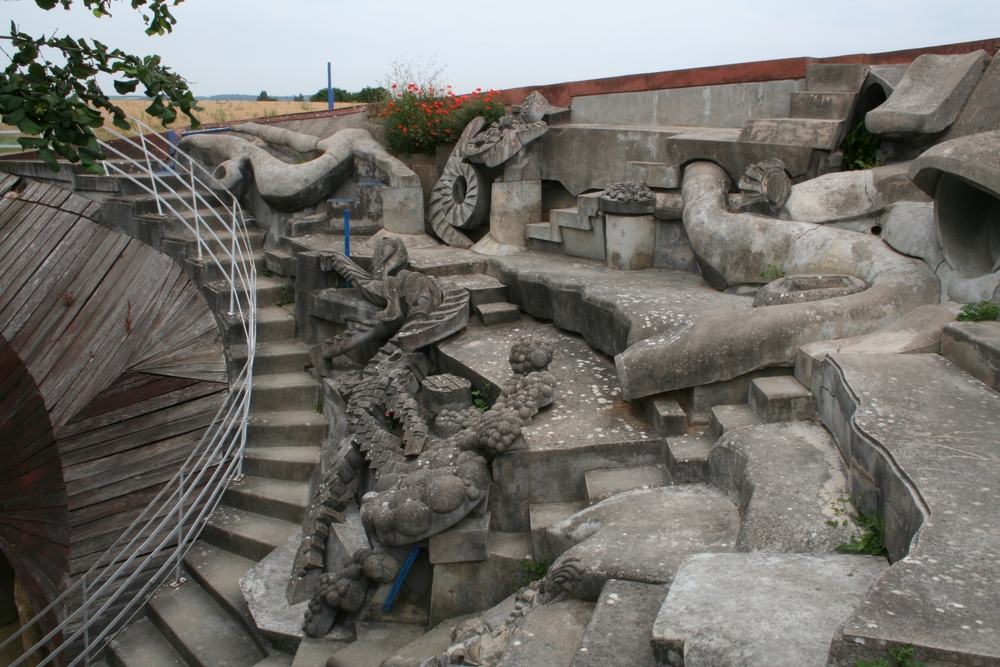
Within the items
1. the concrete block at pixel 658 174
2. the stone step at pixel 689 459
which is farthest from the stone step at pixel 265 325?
the stone step at pixel 689 459

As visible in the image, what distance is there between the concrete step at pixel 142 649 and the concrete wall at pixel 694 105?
655 centimetres

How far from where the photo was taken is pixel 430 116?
9688 mm

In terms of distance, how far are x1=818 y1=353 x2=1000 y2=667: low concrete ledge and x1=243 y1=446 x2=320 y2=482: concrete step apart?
14.3 ft

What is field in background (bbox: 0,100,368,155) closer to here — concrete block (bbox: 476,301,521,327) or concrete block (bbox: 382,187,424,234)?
concrete block (bbox: 382,187,424,234)

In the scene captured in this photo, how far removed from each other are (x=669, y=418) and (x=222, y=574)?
3.60 meters

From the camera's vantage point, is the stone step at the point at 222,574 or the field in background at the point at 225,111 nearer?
the stone step at the point at 222,574

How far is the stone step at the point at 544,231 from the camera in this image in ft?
25.0

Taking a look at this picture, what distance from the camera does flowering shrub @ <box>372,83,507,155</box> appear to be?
948cm

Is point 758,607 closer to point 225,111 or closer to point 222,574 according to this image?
point 222,574

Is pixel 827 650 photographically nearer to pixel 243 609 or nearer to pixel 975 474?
pixel 975 474

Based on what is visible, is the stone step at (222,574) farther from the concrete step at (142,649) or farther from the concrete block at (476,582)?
the concrete block at (476,582)

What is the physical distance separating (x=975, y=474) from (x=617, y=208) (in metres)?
4.30

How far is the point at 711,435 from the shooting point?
419 centimetres

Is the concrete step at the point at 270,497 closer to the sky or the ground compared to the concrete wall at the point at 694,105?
closer to the ground
